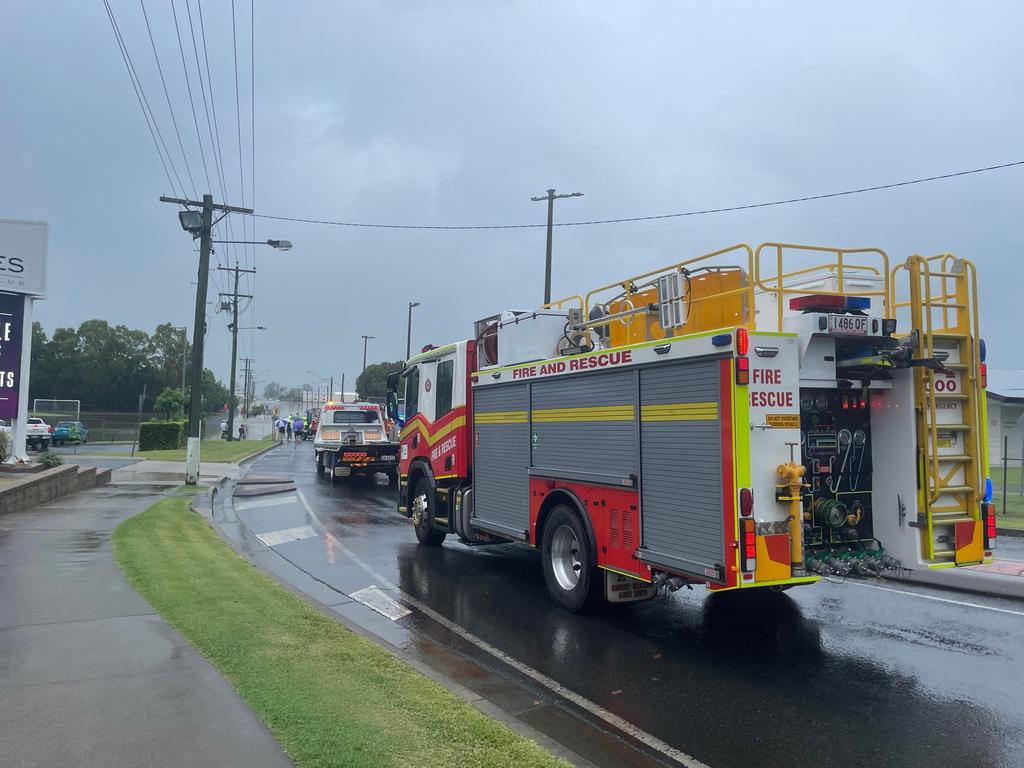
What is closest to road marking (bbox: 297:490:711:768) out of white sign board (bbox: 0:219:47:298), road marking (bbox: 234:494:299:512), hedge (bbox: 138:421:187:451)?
road marking (bbox: 234:494:299:512)

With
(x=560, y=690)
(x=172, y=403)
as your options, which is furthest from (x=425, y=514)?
(x=172, y=403)

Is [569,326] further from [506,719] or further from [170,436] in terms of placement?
[170,436]

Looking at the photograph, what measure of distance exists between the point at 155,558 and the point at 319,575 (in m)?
1.92

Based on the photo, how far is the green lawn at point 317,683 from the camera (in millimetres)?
4047

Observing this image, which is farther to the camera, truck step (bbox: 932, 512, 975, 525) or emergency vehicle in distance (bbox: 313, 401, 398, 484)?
emergency vehicle in distance (bbox: 313, 401, 398, 484)

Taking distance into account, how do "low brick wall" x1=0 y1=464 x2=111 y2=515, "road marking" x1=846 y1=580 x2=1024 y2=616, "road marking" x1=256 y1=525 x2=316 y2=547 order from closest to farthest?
"road marking" x1=846 y1=580 x2=1024 y2=616 → "road marking" x1=256 y1=525 x2=316 y2=547 → "low brick wall" x1=0 y1=464 x2=111 y2=515

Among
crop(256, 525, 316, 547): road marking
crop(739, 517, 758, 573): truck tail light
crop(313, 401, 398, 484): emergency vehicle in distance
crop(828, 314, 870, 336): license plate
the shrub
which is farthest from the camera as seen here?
crop(313, 401, 398, 484): emergency vehicle in distance

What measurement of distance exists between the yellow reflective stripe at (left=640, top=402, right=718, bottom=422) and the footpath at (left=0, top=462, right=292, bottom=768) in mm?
3677

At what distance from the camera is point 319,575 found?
9.77m

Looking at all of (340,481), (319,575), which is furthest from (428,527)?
(340,481)

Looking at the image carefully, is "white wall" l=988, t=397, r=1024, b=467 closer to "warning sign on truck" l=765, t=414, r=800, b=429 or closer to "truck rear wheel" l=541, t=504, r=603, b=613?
"truck rear wheel" l=541, t=504, r=603, b=613

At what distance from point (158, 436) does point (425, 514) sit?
27605mm

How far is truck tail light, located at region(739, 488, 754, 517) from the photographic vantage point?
5.62 metres

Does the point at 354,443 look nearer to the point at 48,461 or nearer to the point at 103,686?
the point at 48,461
